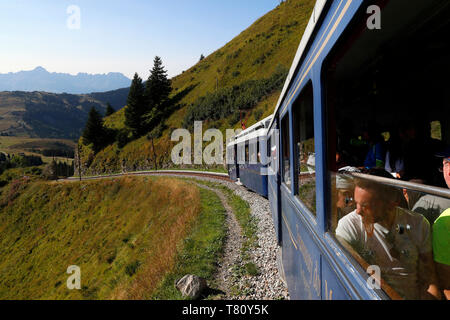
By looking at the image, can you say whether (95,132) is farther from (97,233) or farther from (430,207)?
(430,207)

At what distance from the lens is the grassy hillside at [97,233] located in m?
12.2

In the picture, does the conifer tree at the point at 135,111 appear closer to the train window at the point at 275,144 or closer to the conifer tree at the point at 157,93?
the conifer tree at the point at 157,93

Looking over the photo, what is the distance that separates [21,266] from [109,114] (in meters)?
77.9

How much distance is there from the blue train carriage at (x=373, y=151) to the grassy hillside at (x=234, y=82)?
35.7 metres

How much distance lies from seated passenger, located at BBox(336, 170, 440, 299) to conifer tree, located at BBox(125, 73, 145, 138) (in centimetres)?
6975

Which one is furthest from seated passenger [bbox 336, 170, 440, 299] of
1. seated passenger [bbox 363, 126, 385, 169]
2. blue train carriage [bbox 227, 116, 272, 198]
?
blue train carriage [bbox 227, 116, 272, 198]

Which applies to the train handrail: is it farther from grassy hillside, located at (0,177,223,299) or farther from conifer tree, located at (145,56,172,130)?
conifer tree, located at (145,56,172,130)

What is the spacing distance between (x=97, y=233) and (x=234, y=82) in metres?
42.4

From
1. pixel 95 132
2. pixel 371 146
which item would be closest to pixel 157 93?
pixel 95 132

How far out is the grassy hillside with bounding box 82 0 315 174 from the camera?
4891cm

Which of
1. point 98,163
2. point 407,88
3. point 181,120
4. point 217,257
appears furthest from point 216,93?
point 407,88

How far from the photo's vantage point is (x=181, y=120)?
60062mm

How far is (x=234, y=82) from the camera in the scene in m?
60.1

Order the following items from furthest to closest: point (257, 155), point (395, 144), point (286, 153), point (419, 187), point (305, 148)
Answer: point (257, 155), point (286, 153), point (395, 144), point (305, 148), point (419, 187)
